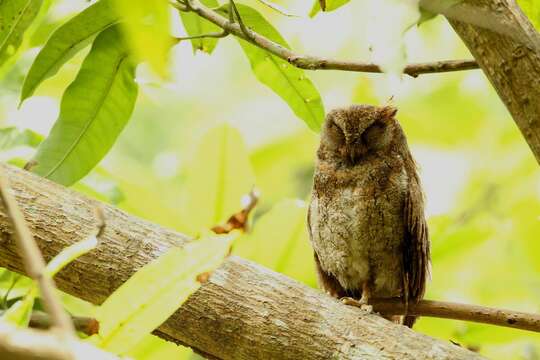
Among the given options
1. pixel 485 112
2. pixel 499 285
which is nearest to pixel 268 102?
pixel 485 112

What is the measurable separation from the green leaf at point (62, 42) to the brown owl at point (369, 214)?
1356 mm

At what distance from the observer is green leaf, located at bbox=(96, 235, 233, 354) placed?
1.29m

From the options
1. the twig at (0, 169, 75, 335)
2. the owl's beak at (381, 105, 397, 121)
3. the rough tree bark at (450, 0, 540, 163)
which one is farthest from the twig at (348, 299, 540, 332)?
the twig at (0, 169, 75, 335)

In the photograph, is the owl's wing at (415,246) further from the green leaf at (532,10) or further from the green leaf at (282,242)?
the green leaf at (532,10)

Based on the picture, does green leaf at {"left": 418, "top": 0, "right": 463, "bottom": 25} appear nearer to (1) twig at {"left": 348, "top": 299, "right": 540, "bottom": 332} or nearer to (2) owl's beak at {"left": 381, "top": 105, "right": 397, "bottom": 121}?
(1) twig at {"left": 348, "top": 299, "right": 540, "bottom": 332}

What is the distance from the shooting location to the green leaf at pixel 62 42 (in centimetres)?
201

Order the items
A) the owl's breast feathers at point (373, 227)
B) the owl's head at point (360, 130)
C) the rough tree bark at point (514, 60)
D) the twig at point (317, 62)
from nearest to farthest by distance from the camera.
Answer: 1. the rough tree bark at point (514, 60)
2. the twig at point (317, 62)
3. the owl's breast feathers at point (373, 227)
4. the owl's head at point (360, 130)

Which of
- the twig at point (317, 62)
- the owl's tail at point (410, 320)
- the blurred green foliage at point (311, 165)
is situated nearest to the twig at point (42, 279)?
the blurred green foliage at point (311, 165)

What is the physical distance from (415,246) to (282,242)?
59 cm

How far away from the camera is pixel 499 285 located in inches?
139

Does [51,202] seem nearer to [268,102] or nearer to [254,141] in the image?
[254,141]

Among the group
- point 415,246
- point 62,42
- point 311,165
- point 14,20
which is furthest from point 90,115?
point 311,165

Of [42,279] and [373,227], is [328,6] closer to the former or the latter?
[42,279]

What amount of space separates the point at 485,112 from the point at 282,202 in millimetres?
2020
